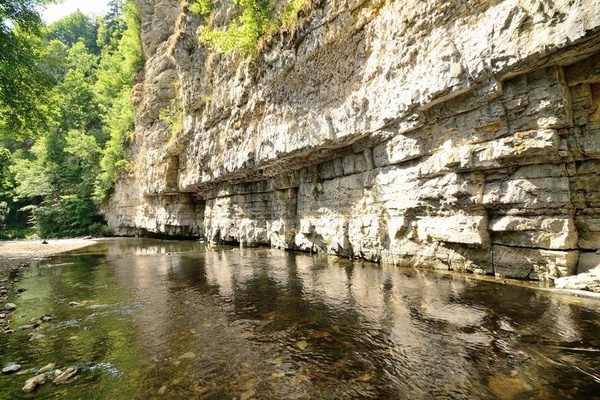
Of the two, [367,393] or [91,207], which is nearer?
[367,393]

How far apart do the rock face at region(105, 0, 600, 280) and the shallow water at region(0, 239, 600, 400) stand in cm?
178

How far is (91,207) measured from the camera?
118 ft

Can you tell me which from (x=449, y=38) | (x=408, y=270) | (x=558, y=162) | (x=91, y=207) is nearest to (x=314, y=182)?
(x=408, y=270)

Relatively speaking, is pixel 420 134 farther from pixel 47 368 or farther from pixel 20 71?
pixel 20 71

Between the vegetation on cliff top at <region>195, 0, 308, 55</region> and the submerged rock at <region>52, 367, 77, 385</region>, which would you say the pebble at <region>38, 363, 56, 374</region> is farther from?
the vegetation on cliff top at <region>195, 0, 308, 55</region>

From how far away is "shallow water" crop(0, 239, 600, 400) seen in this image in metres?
3.94

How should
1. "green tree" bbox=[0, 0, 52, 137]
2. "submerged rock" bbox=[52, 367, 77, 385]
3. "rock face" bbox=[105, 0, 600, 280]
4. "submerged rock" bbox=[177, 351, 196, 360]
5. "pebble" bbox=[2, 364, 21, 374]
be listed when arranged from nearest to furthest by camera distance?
"submerged rock" bbox=[52, 367, 77, 385] < "pebble" bbox=[2, 364, 21, 374] < "submerged rock" bbox=[177, 351, 196, 360] < "rock face" bbox=[105, 0, 600, 280] < "green tree" bbox=[0, 0, 52, 137]

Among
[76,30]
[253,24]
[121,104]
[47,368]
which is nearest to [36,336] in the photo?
[47,368]

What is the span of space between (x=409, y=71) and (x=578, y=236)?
22.8ft

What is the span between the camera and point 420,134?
415 inches

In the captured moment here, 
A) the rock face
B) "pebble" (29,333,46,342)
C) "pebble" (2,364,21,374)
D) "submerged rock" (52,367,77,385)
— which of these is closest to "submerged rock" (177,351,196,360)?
"submerged rock" (52,367,77,385)

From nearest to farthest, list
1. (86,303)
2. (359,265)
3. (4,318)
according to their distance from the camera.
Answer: (4,318)
(86,303)
(359,265)

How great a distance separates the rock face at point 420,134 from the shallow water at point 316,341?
70.0 inches

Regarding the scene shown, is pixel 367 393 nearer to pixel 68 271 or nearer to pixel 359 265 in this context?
pixel 359 265
